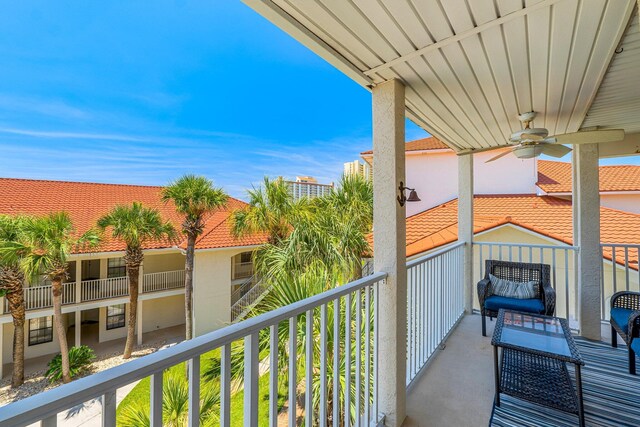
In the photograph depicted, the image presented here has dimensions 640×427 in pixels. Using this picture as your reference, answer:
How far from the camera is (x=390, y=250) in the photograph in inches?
74.1

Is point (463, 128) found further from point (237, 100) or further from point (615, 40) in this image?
point (237, 100)

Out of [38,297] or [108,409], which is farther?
[38,297]

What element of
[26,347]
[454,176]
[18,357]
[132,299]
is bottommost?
[26,347]

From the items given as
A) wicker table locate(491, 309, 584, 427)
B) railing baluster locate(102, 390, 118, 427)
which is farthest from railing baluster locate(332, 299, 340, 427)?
wicker table locate(491, 309, 584, 427)

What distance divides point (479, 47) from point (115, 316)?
45.2 ft

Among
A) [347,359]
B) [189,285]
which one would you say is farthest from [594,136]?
[189,285]

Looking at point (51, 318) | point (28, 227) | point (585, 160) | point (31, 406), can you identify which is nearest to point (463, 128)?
point (585, 160)

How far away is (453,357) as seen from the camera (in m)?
2.85

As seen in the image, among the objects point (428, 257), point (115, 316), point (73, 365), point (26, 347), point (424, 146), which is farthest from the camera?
point (424, 146)

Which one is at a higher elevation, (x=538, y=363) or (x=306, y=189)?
(x=306, y=189)

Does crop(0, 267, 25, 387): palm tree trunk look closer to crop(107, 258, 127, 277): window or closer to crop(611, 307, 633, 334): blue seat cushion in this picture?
crop(107, 258, 127, 277): window

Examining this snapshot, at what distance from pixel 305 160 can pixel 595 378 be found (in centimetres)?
2606

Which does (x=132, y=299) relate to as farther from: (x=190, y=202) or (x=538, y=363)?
(x=538, y=363)

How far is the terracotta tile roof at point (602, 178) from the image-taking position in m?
9.39
